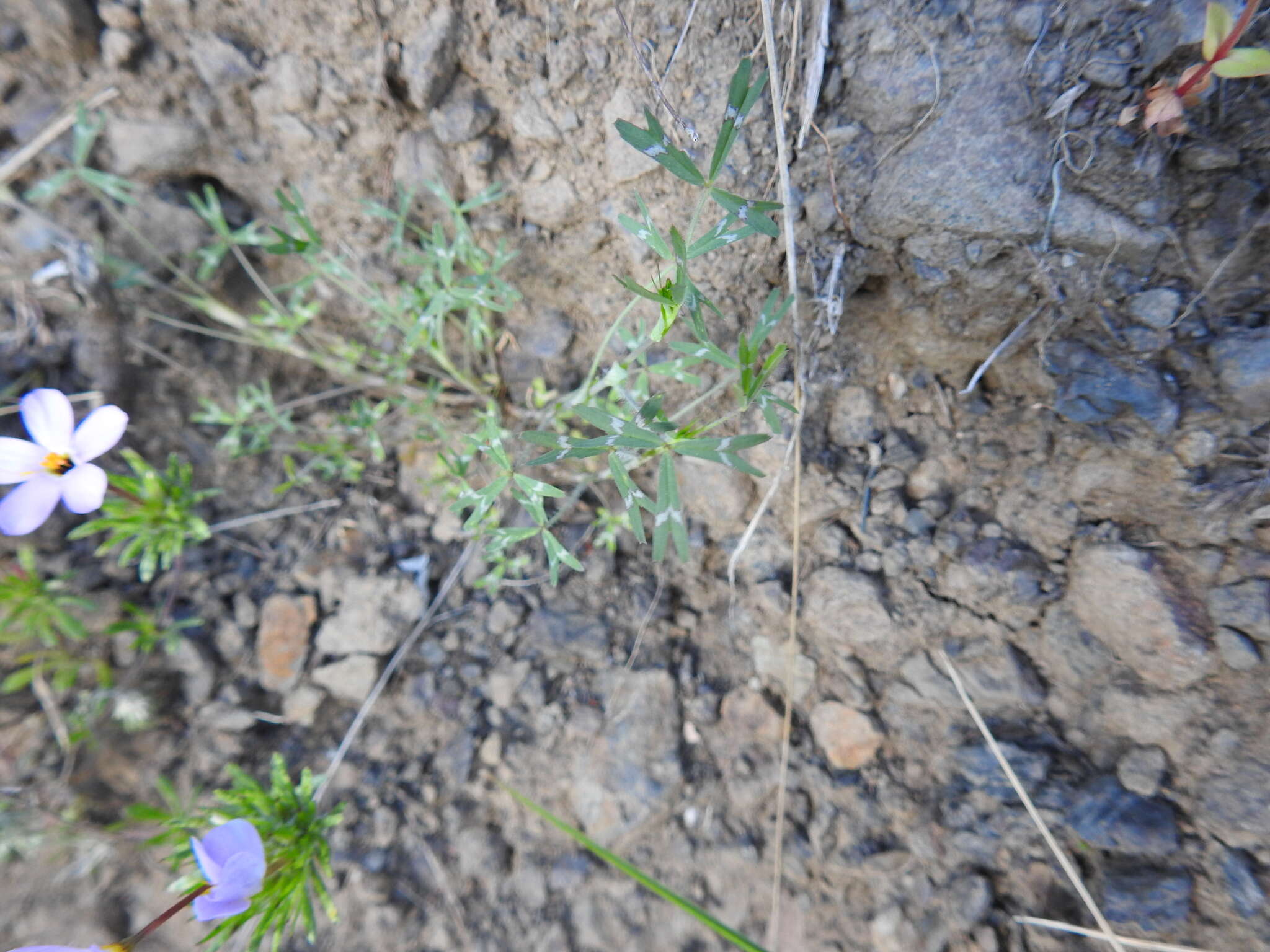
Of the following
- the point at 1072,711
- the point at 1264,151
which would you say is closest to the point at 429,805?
the point at 1072,711

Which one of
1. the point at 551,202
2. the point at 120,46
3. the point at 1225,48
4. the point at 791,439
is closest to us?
the point at 1225,48

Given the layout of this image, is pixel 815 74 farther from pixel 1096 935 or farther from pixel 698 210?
pixel 1096 935

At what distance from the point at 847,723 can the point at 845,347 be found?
3.17 feet

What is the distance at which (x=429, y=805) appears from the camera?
2.03m

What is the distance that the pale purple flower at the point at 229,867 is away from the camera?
1312 millimetres

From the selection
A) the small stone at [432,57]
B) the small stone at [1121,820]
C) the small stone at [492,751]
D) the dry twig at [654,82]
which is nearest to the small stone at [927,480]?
the small stone at [1121,820]

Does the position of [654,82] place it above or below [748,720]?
above

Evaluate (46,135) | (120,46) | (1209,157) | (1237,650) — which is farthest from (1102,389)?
(46,135)

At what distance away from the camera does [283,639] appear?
2150mm

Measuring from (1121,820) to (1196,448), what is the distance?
814 millimetres

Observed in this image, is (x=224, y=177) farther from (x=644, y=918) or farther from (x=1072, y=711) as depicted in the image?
(x=1072, y=711)

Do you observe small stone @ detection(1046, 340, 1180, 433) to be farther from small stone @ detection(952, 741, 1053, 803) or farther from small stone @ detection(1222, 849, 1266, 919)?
small stone @ detection(1222, 849, 1266, 919)

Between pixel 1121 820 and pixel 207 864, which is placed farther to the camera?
pixel 1121 820

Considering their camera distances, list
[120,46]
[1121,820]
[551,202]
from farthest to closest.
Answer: [120,46] → [551,202] → [1121,820]
